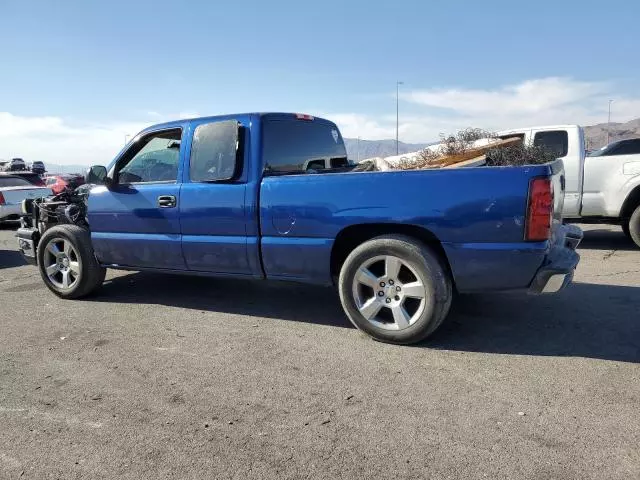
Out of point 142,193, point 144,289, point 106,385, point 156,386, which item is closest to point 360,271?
point 156,386

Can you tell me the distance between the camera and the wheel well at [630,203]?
768 centimetres

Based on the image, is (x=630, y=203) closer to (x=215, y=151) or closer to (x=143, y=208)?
(x=215, y=151)

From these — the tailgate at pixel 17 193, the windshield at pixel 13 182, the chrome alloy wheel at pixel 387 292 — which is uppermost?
the windshield at pixel 13 182

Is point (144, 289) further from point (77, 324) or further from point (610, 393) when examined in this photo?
point (610, 393)

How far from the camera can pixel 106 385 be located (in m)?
3.40

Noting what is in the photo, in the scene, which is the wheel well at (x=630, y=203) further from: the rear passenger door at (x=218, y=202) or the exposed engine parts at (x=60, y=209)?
the exposed engine parts at (x=60, y=209)

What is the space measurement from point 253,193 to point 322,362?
5.19 feet

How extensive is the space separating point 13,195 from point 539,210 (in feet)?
39.3

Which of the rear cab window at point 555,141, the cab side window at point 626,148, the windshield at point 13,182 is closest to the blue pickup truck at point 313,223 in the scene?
the rear cab window at point 555,141

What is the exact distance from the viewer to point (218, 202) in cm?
449

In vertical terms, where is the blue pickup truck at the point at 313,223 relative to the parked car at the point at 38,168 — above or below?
below

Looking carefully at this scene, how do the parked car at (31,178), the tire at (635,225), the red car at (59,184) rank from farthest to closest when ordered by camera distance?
the parked car at (31,178) < the tire at (635,225) < the red car at (59,184)

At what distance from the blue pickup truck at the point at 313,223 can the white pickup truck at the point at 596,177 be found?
13.0 feet

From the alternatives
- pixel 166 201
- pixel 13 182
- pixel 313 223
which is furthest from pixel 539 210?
pixel 13 182
